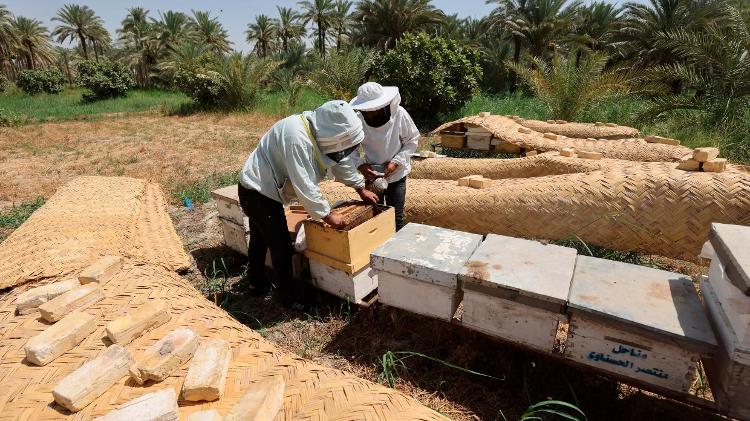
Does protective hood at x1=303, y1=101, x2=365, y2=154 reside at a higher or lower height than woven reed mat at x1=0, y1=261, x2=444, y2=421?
higher

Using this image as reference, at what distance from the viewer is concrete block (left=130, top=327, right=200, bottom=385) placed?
2.06 m

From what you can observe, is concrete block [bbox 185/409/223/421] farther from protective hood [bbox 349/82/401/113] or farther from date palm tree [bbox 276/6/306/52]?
date palm tree [bbox 276/6/306/52]

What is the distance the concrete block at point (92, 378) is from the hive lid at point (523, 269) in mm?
1950

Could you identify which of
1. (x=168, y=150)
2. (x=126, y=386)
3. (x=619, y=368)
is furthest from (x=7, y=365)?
(x=168, y=150)

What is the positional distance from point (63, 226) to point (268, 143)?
2100 mm

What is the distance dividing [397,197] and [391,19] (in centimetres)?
1990

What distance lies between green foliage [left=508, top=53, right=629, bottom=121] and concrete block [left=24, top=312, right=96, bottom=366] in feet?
34.8

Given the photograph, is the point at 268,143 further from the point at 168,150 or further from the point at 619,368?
the point at 168,150

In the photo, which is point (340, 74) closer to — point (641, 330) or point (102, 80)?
point (641, 330)

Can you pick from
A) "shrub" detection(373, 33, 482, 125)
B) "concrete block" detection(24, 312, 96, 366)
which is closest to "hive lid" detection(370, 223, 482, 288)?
"concrete block" detection(24, 312, 96, 366)

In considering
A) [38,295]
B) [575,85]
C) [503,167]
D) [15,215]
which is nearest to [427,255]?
[38,295]

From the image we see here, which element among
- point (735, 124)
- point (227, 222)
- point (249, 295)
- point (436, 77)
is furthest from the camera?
point (436, 77)

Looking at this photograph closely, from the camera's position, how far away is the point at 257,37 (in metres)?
36.6

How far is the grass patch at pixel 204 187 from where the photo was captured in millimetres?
7039
